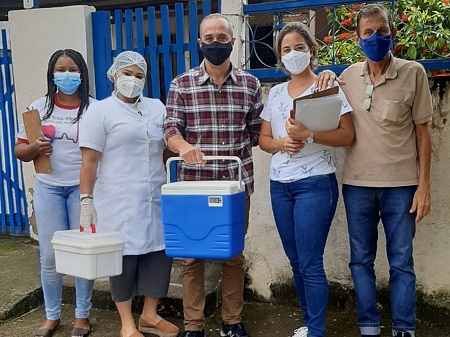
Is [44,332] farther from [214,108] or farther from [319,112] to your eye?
[319,112]

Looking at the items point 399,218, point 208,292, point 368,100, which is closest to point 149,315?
point 208,292

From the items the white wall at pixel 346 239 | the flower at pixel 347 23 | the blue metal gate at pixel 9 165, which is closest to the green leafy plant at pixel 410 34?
the flower at pixel 347 23

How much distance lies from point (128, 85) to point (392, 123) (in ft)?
4.85

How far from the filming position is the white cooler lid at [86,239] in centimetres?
318

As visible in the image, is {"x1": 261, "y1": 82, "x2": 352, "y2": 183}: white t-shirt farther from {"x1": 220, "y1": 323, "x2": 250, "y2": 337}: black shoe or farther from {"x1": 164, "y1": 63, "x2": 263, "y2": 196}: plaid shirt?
{"x1": 220, "y1": 323, "x2": 250, "y2": 337}: black shoe

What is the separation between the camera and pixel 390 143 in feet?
9.92

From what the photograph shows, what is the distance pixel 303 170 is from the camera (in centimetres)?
307

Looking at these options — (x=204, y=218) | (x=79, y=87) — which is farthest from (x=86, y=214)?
(x=79, y=87)

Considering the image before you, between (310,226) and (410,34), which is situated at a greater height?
(410,34)

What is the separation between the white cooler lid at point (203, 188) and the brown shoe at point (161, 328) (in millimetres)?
1044

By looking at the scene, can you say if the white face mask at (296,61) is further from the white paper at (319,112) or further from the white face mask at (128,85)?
the white face mask at (128,85)

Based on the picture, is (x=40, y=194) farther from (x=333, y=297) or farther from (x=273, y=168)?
(x=333, y=297)

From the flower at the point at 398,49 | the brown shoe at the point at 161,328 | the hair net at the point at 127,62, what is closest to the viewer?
the hair net at the point at 127,62

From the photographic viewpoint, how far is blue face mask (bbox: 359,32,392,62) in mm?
2953
